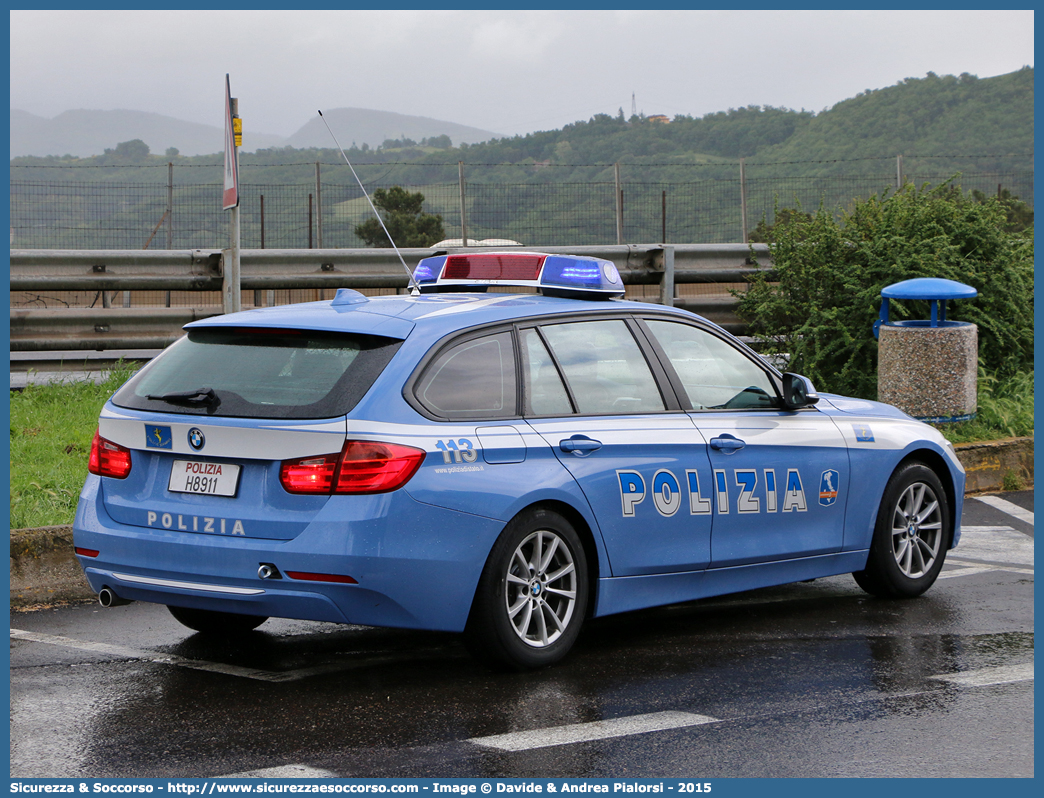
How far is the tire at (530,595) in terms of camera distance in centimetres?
504

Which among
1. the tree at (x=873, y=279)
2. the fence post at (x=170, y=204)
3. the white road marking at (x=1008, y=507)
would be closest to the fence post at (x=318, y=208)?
the fence post at (x=170, y=204)

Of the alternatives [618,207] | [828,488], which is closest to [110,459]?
[828,488]

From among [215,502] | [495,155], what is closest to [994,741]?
[215,502]

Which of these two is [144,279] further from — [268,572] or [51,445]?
[268,572]

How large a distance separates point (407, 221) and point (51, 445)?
49.4ft

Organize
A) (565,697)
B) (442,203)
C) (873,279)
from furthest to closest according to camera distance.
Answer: (442,203)
(873,279)
(565,697)

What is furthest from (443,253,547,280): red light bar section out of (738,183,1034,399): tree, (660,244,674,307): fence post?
(660,244,674,307): fence post

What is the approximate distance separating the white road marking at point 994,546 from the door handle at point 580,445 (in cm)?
343

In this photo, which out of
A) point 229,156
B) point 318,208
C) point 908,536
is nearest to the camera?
point 908,536

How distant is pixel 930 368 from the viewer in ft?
36.0

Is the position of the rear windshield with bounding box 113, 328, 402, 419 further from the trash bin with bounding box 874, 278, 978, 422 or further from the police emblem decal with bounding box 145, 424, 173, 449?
the trash bin with bounding box 874, 278, 978, 422

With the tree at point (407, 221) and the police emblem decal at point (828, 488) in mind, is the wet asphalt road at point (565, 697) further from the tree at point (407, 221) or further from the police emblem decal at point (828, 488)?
the tree at point (407, 221)

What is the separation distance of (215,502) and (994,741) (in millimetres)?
2912

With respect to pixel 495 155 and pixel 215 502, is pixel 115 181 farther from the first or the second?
pixel 215 502
